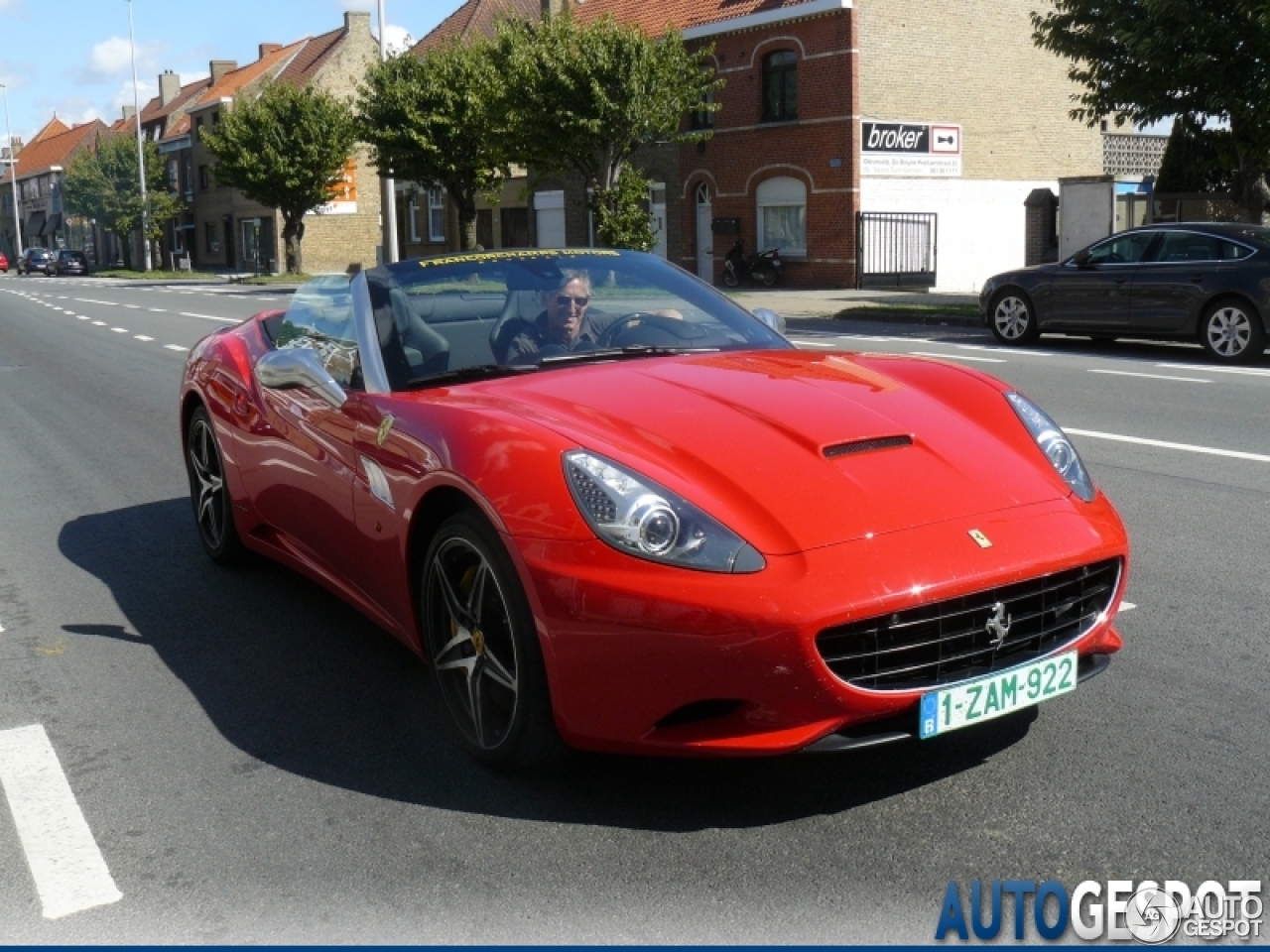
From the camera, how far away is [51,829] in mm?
3787

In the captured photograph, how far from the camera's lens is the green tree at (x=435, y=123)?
3897cm

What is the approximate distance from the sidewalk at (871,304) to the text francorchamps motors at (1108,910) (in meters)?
16.7

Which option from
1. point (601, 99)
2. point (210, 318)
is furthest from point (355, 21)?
point (210, 318)

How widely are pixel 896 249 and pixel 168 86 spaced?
6717 cm

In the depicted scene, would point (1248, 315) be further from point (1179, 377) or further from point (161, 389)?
point (161, 389)

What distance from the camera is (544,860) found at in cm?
344

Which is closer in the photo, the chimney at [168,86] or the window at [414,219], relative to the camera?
the window at [414,219]

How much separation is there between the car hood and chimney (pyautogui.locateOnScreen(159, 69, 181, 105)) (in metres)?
90.9

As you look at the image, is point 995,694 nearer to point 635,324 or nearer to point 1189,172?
point 635,324

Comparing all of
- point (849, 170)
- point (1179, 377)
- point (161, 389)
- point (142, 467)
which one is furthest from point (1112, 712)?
point (849, 170)

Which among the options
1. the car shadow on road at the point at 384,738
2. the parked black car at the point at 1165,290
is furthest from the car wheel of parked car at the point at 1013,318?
the car shadow on road at the point at 384,738

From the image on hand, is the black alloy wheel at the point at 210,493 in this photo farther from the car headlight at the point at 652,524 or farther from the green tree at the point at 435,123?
the green tree at the point at 435,123

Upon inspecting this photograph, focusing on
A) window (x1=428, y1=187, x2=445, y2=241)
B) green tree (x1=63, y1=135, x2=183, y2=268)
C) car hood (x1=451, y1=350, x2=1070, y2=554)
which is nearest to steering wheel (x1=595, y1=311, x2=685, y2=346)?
car hood (x1=451, y1=350, x2=1070, y2=554)

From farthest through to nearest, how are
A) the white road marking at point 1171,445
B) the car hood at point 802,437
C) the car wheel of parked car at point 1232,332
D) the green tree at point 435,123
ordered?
the green tree at point 435,123 < the car wheel of parked car at point 1232,332 < the white road marking at point 1171,445 < the car hood at point 802,437
